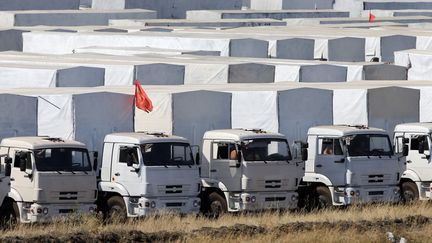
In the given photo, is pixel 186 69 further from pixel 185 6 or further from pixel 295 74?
pixel 185 6

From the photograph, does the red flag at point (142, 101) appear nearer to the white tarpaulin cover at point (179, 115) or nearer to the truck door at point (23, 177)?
the white tarpaulin cover at point (179, 115)

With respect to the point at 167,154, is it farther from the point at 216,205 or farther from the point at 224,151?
the point at 216,205

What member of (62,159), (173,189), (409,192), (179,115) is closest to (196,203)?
(173,189)

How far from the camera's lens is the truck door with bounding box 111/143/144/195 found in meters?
29.4

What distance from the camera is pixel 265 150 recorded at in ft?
102

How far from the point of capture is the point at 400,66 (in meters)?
45.2

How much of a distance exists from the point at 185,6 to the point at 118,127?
64900 mm

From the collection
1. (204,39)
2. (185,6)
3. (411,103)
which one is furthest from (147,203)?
(185,6)

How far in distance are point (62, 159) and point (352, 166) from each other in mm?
7301

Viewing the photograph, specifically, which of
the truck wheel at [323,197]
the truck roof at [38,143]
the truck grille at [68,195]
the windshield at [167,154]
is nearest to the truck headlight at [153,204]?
the windshield at [167,154]

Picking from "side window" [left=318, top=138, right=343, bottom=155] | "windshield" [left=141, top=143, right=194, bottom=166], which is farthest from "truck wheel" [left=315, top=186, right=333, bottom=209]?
"windshield" [left=141, top=143, right=194, bottom=166]

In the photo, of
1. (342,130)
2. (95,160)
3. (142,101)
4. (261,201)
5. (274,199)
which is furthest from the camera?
(342,130)

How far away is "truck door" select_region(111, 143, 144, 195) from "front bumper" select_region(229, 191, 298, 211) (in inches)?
99.8

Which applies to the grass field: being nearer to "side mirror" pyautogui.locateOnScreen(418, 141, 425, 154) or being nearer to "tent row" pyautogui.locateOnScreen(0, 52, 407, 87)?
"side mirror" pyautogui.locateOnScreen(418, 141, 425, 154)
